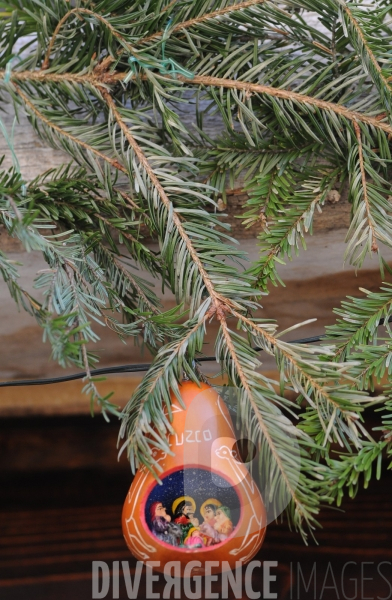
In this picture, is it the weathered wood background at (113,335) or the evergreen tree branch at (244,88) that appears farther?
the weathered wood background at (113,335)

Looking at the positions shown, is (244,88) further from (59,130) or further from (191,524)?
(191,524)

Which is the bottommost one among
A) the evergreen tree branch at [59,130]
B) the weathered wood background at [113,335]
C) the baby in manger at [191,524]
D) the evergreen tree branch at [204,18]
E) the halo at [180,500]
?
the baby in manger at [191,524]

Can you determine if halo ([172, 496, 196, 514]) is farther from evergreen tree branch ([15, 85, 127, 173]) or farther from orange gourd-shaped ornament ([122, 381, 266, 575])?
evergreen tree branch ([15, 85, 127, 173])

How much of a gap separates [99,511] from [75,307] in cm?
35

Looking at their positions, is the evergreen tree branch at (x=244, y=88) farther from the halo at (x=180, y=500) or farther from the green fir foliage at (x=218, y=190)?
the halo at (x=180, y=500)

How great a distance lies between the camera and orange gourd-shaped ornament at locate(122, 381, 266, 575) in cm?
38

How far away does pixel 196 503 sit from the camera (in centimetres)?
38

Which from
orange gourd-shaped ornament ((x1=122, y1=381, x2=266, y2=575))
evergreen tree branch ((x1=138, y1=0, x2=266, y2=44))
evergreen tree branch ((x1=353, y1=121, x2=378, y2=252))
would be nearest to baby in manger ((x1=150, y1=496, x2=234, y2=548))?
orange gourd-shaped ornament ((x1=122, y1=381, x2=266, y2=575))

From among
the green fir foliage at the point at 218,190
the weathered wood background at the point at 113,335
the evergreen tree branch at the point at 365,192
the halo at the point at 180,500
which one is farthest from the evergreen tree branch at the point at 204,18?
the halo at the point at 180,500

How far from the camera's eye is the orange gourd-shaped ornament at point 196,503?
1.24 feet

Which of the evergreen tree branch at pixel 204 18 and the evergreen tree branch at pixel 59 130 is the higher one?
the evergreen tree branch at pixel 204 18

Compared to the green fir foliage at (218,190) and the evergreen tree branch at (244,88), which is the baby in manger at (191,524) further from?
the evergreen tree branch at (244,88)

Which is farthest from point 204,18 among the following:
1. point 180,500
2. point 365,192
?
point 180,500

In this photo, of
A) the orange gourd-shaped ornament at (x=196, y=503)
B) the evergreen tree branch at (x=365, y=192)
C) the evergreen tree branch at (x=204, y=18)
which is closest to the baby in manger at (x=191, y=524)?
the orange gourd-shaped ornament at (x=196, y=503)
